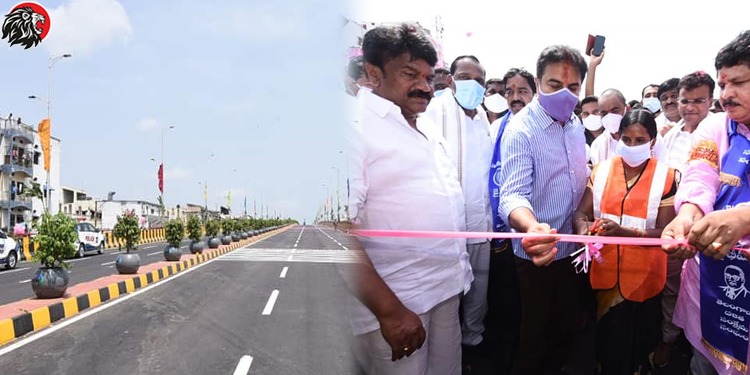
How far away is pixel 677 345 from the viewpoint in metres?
2.12

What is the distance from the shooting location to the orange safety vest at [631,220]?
75.5 inches

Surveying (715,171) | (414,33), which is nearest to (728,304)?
(715,171)

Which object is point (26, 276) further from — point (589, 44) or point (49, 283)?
point (589, 44)

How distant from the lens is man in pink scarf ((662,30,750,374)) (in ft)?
5.32

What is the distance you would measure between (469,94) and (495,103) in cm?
72

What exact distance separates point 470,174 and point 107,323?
747 cm

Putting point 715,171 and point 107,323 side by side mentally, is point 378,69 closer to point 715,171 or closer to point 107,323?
point 715,171

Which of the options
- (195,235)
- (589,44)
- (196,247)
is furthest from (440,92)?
(195,235)

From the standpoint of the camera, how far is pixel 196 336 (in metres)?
6.90


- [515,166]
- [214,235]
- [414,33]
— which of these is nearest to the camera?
[414,33]

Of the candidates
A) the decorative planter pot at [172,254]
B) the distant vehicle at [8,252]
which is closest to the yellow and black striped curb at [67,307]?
the decorative planter pot at [172,254]

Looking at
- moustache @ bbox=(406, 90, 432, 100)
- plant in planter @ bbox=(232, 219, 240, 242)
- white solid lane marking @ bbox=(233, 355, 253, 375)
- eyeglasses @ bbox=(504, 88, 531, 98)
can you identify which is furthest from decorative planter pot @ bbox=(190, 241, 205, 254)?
moustache @ bbox=(406, 90, 432, 100)

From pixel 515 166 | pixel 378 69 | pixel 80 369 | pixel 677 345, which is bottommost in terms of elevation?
pixel 80 369

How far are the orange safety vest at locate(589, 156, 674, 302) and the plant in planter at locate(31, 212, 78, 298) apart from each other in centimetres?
892
